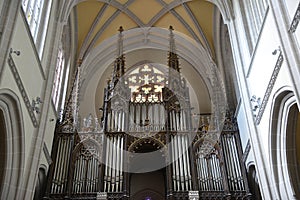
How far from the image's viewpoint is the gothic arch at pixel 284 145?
33.7ft

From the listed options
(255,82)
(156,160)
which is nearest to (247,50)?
(255,82)

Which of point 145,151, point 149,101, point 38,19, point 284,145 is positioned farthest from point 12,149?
point 149,101

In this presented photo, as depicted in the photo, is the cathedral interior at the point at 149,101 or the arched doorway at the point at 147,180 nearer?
the cathedral interior at the point at 149,101

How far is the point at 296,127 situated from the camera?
1065 cm

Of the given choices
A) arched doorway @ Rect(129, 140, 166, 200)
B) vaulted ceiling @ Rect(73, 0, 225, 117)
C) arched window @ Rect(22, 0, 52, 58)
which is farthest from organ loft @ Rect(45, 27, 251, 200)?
arched window @ Rect(22, 0, 52, 58)

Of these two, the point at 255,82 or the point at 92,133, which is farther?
the point at 92,133

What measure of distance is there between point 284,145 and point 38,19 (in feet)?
26.3

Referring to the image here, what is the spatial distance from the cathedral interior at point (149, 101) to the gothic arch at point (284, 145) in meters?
0.03

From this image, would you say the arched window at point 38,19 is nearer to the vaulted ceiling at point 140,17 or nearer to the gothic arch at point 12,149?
the gothic arch at point 12,149

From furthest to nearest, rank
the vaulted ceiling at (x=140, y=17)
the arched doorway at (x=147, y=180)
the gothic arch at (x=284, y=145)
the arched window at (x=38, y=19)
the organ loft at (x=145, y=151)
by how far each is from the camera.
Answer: the vaulted ceiling at (x=140, y=17)
the arched doorway at (x=147, y=180)
the organ loft at (x=145, y=151)
the arched window at (x=38, y=19)
the gothic arch at (x=284, y=145)

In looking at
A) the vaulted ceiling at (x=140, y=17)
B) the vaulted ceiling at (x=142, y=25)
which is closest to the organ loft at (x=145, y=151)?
the vaulted ceiling at (x=142, y=25)

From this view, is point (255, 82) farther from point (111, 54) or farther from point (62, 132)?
point (111, 54)

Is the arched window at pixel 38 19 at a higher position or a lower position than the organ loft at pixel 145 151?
higher

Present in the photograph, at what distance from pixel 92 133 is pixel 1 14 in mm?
6264
